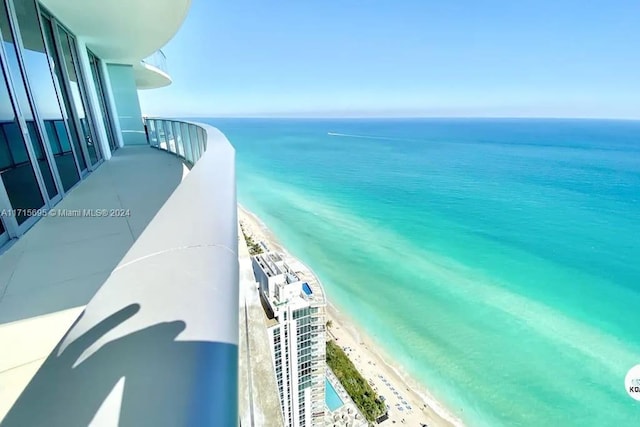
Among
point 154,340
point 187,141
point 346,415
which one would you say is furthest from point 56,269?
point 346,415

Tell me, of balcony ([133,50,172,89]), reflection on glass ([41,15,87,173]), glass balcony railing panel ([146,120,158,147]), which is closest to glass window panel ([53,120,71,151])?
reflection on glass ([41,15,87,173])

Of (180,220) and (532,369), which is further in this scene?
(532,369)

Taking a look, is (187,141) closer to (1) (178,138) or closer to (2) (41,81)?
(1) (178,138)

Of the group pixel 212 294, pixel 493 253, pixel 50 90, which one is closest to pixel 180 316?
pixel 212 294

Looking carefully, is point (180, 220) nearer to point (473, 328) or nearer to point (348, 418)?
point (348, 418)

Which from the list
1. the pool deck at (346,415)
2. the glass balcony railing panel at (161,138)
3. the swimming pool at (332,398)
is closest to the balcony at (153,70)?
the glass balcony railing panel at (161,138)

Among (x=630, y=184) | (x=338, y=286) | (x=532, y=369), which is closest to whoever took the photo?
(x=532, y=369)
